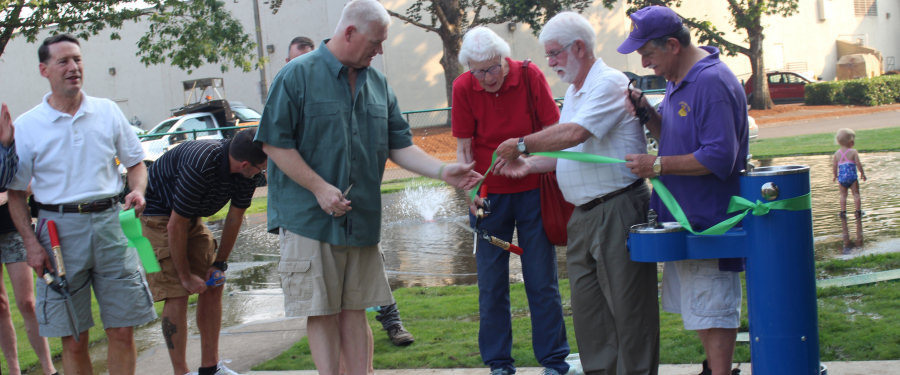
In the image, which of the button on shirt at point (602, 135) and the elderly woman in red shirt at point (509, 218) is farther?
the elderly woman in red shirt at point (509, 218)

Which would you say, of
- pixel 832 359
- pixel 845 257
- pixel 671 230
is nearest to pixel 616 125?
pixel 671 230

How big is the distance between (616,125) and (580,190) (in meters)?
0.34

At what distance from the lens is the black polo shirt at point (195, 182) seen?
4.46 m

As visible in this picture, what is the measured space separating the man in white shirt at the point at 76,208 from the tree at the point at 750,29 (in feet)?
87.6

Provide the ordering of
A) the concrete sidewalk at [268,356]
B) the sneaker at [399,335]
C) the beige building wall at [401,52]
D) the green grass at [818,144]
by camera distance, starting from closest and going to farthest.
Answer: the concrete sidewalk at [268,356]
the sneaker at [399,335]
the green grass at [818,144]
the beige building wall at [401,52]

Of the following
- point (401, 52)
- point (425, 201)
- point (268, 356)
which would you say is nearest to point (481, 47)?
point (268, 356)

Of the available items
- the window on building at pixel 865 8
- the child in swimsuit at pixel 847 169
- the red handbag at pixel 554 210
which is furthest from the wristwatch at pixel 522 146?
the window on building at pixel 865 8

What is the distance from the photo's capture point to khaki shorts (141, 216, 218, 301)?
186 inches

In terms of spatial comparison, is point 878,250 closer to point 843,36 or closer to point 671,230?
point 671,230

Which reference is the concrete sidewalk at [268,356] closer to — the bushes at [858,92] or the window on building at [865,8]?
the bushes at [858,92]

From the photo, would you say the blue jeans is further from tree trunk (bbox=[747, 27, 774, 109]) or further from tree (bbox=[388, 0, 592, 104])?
tree trunk (bbox=[747, 27, 774, 109])

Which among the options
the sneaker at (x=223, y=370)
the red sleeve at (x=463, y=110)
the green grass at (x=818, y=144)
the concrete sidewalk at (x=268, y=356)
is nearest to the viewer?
the concrete sidewalk at (x=268, y=356)

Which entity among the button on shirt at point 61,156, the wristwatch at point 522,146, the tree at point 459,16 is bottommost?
the wristwatch at point 522,146

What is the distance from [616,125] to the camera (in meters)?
3.75
